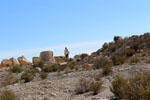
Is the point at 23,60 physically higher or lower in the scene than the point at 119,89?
higher

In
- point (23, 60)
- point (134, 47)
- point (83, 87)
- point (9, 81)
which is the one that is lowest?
point (83, 87)

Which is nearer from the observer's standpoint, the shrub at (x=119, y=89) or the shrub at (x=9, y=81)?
the shrub at (x=119, y=89)

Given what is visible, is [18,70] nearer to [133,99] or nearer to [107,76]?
[107,76]

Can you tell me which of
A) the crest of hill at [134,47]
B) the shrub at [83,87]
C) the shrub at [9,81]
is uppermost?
the crest of hill at [134,47]

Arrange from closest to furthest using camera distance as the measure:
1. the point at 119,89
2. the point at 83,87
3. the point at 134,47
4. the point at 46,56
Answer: the point at 119,89, the point at 83,87, the point at 134,47, the point at 46,56

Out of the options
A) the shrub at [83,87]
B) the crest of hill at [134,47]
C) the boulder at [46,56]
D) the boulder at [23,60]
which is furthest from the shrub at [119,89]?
the boulder at [23,60]

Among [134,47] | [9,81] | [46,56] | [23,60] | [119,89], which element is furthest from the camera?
[23,60]

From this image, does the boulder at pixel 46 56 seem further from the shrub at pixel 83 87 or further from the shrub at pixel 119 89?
the shrub at pixel 119 89

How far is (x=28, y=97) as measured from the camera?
34.6ft

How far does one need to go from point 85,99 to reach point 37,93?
2936mm

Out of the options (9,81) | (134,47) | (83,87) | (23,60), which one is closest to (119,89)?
(83,87)

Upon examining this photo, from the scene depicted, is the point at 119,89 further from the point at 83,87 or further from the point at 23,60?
the point at 23,60

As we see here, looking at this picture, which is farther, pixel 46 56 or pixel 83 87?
pixel 46 56

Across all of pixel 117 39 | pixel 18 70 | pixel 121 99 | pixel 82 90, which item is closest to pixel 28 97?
pixel 82 90
